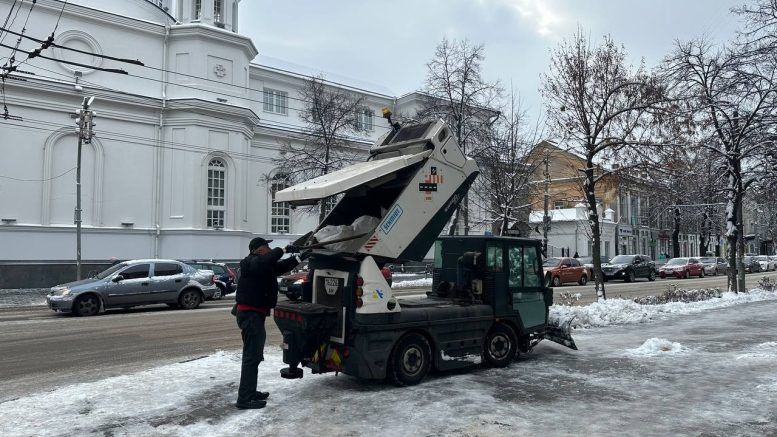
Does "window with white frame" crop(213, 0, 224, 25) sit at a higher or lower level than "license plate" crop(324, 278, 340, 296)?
higher

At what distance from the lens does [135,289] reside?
1769cm

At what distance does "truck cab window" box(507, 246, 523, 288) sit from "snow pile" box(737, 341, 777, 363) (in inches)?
157

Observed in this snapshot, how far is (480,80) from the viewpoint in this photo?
29.3 meters

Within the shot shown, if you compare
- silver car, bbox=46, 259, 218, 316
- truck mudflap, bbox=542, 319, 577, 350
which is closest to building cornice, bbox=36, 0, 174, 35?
silver car, bbox=46, 259, 218, 316

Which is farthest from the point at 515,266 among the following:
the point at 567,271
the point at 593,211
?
the point at 567,271

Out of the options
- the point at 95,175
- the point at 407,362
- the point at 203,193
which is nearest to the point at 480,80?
the point at 203,193

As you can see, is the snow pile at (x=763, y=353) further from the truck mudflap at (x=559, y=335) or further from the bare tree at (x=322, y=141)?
the bare tree at (x=322, y=141)

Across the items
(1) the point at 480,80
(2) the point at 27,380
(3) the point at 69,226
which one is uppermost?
(1) the point at 480,80

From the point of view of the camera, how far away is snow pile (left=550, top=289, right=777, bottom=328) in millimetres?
13188

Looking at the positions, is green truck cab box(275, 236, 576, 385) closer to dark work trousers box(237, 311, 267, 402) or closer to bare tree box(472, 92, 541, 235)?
dark work trousers box(237, 311, 267, 402)

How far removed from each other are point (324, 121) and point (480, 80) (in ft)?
29.7

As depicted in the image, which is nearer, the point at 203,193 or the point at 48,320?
the point at 48,320

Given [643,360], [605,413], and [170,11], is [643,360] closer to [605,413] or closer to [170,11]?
[605,413]

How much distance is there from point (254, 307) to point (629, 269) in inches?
1305
